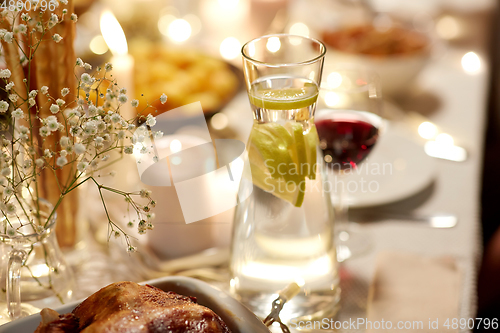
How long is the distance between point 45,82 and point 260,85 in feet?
0.82

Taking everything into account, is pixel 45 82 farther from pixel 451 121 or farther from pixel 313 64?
pixel 451 121

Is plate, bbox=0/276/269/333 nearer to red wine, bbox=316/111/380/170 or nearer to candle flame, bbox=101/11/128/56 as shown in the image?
red wine, bbox=316/111/380/170

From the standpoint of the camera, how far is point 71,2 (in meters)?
0.55

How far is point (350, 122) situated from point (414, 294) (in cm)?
25

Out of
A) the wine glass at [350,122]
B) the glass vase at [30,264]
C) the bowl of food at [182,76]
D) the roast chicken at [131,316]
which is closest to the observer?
the roast chicken at [131,316]

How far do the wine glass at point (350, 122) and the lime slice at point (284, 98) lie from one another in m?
0.18

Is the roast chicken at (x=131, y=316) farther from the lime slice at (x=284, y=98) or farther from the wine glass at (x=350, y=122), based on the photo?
the wine glass at (x=350, y=122)

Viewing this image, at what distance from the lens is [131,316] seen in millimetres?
384

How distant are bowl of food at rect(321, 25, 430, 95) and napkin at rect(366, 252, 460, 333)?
0.45 meters

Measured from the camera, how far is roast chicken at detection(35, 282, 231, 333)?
377 millimetres

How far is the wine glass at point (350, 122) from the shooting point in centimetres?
70

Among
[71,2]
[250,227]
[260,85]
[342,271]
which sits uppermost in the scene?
[71,2]

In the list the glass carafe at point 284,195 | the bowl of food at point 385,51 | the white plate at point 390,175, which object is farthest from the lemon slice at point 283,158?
the bowl of food at point 385,51

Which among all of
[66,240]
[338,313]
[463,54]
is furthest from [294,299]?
[463,54]
